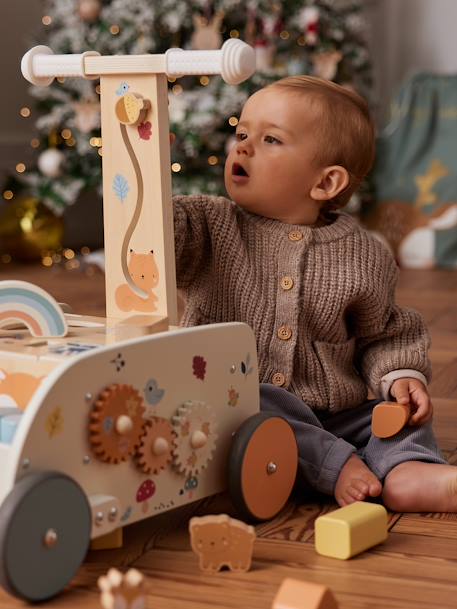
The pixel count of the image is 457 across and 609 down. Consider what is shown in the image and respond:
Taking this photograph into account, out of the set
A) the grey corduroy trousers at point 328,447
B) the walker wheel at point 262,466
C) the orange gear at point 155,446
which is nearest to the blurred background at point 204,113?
the grey corduroy trousers at point 328,447

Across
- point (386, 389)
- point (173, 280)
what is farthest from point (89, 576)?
point (386, 389)

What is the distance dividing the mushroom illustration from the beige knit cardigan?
0.27 meters

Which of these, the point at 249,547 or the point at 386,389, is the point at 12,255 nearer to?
the point at 386,389

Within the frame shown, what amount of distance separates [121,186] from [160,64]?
5.3 inches

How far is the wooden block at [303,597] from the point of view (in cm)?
80

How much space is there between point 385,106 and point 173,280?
2.84m

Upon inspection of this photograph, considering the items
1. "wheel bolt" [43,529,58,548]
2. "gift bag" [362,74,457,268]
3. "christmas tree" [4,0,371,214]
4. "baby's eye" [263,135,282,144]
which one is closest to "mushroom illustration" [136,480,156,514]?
"wheel bolt" [43,529,58,548]

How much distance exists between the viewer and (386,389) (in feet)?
4.13

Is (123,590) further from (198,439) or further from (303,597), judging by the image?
(198,439)

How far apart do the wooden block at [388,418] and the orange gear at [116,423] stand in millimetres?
330

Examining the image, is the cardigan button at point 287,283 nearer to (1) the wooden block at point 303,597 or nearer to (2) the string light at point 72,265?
(1) the wooden block at point 303,597

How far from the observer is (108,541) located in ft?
3.25

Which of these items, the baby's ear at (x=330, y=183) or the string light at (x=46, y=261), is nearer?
the baby's ear at (x=330, y=183)

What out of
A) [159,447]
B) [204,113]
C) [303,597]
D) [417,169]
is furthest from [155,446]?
[417,169]
